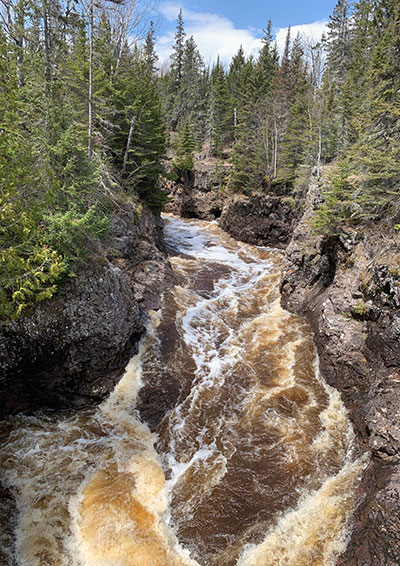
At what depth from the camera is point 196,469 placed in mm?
8289

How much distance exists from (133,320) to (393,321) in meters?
9.46

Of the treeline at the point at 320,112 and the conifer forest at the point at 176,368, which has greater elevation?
the treeline at the point at 320,112

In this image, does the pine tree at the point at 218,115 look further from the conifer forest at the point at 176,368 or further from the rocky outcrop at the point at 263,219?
the conifer forest at the point at 176,368

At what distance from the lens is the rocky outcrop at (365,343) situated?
638 centimetres

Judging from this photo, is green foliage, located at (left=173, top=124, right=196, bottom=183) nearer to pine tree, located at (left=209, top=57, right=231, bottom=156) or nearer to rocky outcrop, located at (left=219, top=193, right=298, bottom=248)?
pine tree, located at (left=209, top=57, right=231, bottom=156)

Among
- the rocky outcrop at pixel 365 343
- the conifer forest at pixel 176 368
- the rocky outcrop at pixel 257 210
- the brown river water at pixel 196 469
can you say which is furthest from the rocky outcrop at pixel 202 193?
the brown river water at pixel 196 469

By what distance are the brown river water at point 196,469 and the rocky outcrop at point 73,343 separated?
0.57 m

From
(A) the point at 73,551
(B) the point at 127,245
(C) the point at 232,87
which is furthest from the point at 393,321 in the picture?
(C) the point at 232,87

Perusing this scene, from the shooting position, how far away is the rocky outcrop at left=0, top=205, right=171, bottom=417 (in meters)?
8.95

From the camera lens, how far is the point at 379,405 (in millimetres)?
8617

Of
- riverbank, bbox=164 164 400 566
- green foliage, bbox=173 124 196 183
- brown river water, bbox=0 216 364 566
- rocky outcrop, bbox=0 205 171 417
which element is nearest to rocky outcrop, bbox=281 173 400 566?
riverbank, bbox=164 164 400 566

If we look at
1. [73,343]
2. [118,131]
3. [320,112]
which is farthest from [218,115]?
[73,343]

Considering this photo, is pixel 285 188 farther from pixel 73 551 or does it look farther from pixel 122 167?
pixel 73 551

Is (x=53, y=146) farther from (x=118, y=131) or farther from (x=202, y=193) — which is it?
(x=202, y=193)
